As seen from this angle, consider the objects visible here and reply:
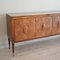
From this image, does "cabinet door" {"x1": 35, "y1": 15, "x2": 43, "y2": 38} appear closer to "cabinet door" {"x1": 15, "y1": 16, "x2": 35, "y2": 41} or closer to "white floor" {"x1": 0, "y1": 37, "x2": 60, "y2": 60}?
"cabinet door" {"x1": 15, "y1": 16, "x2": 35, "y2": 41}

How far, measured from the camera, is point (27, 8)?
336 centimetres

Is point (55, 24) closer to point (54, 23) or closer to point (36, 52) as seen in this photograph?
point (54, 23)

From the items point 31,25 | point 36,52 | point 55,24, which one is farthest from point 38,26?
point 36,52

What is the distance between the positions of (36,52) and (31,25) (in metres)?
0.61

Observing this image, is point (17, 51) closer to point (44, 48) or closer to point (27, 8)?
point (44, 48)

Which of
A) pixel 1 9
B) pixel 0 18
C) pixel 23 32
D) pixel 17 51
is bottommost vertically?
pixel 17 51

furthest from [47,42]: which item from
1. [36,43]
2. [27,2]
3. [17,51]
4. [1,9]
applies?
[1,9]

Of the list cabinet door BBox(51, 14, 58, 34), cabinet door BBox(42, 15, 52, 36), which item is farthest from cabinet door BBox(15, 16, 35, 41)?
cabinet door BBox(51, 14, 58, 34)

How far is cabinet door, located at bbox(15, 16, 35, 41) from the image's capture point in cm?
277

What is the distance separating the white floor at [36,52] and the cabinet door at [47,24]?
38 cm

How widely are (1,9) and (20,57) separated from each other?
3.84 feet

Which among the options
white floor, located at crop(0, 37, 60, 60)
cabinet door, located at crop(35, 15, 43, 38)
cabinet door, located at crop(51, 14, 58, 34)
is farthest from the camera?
cabinet door, located at crop(51, 14, 58, 34)

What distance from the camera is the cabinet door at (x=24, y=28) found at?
277 centimetres

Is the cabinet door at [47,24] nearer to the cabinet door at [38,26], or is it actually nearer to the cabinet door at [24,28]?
the cabinet door at [38,26]
